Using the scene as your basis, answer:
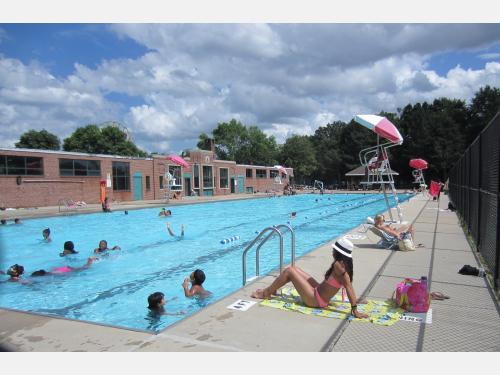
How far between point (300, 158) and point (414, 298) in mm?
64751

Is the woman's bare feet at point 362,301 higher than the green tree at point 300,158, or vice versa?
the green tree at point 300,158

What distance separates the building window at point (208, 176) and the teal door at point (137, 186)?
1016 centimetres

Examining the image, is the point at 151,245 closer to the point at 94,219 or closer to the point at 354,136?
the point at 94,219

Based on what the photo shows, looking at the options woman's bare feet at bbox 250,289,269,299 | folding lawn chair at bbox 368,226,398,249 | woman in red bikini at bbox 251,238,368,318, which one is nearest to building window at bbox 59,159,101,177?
folding lawn chair at bbox 368,226,398,249

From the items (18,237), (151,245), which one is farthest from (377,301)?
(18,237)

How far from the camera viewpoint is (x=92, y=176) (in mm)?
30641

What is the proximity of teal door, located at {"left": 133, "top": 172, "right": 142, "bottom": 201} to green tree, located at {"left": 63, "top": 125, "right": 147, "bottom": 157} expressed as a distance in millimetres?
33145

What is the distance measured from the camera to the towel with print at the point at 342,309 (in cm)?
434

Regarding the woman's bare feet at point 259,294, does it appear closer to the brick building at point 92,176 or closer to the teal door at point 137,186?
the brick building at point 92,176

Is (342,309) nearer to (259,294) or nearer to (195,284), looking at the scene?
(259,294)

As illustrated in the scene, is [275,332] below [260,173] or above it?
below

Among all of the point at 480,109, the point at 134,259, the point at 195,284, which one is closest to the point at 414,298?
the point at 195,284

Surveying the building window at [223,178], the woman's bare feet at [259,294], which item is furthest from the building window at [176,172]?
the woman's bare feet at [259,294]

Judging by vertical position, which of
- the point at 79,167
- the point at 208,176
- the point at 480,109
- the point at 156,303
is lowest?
the point at 156,303
